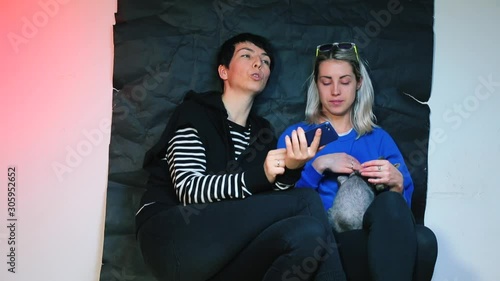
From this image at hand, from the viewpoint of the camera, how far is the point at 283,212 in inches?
50.3

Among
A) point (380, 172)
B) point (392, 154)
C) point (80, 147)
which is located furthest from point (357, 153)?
point (80, 147)

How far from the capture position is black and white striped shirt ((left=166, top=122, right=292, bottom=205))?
1.35m

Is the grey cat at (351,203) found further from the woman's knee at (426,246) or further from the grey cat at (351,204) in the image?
the woman's knee at (426,246)

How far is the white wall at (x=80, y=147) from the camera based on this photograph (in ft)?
5.75

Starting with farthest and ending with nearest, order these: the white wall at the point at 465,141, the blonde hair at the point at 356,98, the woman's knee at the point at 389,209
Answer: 1. the white wall at the point at 465,141
2. the blonde hair at the point at 356,98
3. the woman's knee at the point at 389,209

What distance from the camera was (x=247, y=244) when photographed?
123cm

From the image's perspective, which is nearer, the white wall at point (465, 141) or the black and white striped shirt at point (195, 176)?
the black and white striped shirt at point (195, 176)

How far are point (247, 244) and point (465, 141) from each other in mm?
972

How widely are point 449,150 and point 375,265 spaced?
75 centimetres

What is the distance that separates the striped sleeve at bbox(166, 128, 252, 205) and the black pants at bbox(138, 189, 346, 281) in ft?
0.19

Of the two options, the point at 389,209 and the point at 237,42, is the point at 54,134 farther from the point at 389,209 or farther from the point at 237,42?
the point at 389,209

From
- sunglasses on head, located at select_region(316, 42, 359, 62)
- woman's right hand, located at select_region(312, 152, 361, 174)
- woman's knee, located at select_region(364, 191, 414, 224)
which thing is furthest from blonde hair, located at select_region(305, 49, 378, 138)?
woman's knee, located at select_region(364, 191, 414, 224)

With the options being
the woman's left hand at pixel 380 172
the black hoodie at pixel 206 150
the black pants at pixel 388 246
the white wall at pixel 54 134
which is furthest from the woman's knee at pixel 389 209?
the white wall at pixel 54 134

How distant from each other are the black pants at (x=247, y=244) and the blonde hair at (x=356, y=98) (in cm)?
49
